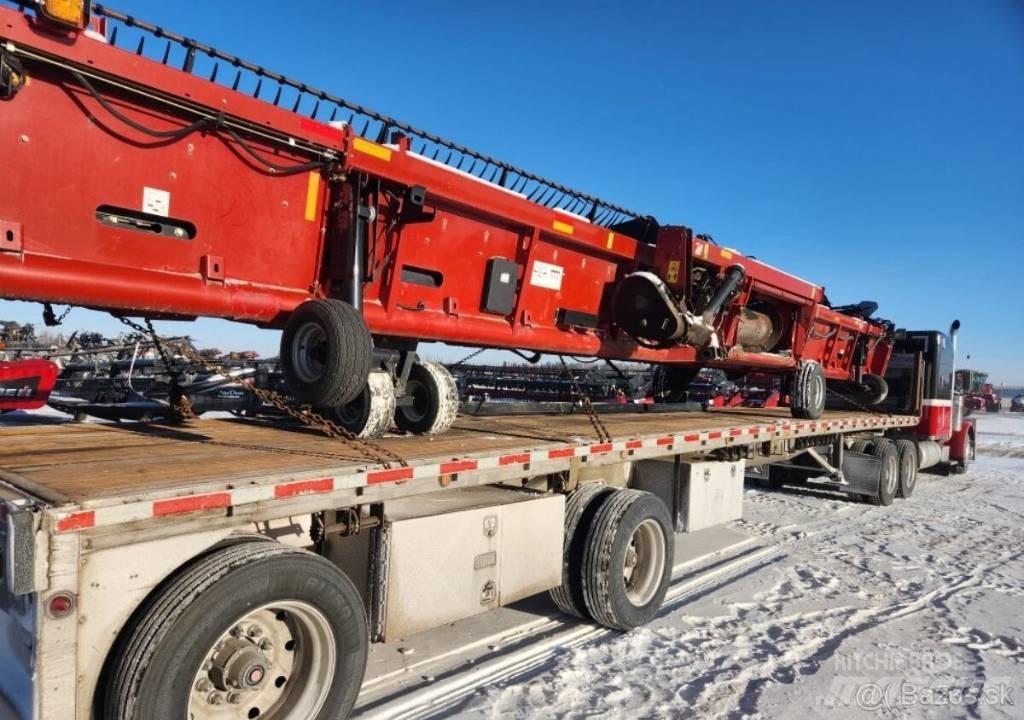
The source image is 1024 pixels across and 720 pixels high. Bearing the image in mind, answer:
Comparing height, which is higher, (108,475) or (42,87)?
(42,87)

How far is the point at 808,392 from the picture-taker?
8.76 metres

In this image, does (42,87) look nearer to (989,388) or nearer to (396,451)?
(396,451)

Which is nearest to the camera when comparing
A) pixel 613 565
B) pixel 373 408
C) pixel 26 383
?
pixel 373 408

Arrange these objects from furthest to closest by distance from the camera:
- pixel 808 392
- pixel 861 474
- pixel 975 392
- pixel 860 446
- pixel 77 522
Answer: pixel 975 392, pixel 860 446, pixel 861 474, pixel 808 392, pixel 77 522

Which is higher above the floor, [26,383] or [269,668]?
[26,383]

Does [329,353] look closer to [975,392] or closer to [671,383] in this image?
[671,383]

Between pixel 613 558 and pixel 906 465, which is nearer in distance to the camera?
pixel 613 558

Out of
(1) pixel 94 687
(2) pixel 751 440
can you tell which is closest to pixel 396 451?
(1) pixel 94 687

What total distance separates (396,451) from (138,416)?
126 inches

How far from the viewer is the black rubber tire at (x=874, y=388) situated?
453 inches

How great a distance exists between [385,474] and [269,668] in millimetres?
909

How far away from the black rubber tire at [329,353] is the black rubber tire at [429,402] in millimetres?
965

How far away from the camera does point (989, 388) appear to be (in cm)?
5150

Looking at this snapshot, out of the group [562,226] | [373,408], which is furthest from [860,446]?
[373,408]
